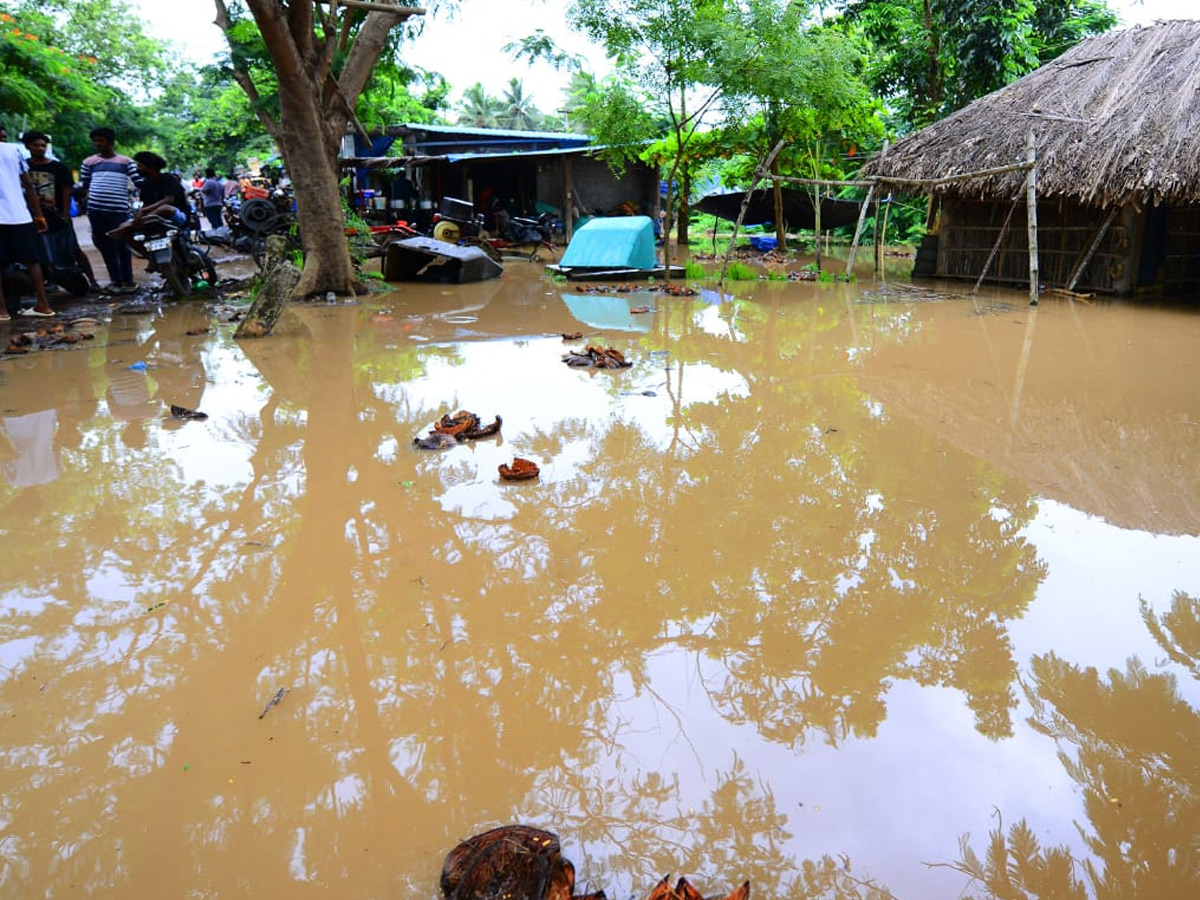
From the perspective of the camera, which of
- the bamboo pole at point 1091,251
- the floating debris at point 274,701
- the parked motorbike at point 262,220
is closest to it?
the floating debris at point 274,701

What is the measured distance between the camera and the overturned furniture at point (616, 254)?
1295 cm

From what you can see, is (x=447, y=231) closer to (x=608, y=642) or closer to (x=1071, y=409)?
(x=1071, y=409)

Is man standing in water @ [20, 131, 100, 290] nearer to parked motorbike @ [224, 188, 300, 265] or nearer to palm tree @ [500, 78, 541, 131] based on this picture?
parked motorbike @ [224, 188, 300, 265]

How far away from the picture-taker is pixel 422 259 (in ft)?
40.5

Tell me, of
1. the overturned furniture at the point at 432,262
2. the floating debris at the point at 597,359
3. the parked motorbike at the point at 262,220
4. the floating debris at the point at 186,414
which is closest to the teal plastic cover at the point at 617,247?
the overturned furniture at the point at 432,262

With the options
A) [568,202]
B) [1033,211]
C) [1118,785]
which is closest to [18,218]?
[1118,785]

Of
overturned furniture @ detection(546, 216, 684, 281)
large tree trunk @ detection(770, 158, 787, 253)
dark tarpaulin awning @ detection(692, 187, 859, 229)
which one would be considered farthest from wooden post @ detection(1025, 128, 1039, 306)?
dark tarpaulin awning @ detection(692, 187, 859, 229)

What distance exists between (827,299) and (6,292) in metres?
9.42

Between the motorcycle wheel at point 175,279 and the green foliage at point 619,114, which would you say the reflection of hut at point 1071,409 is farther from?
the motorcycle wheel at point 175,279

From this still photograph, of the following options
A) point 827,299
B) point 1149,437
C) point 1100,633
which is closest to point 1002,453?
point 1149,437

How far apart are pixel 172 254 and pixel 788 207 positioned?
15.8 metres

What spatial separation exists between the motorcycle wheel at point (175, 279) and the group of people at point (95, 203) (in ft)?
1.61

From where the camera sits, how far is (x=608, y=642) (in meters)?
2.65

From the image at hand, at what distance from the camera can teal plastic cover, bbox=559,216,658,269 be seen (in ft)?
42.5
